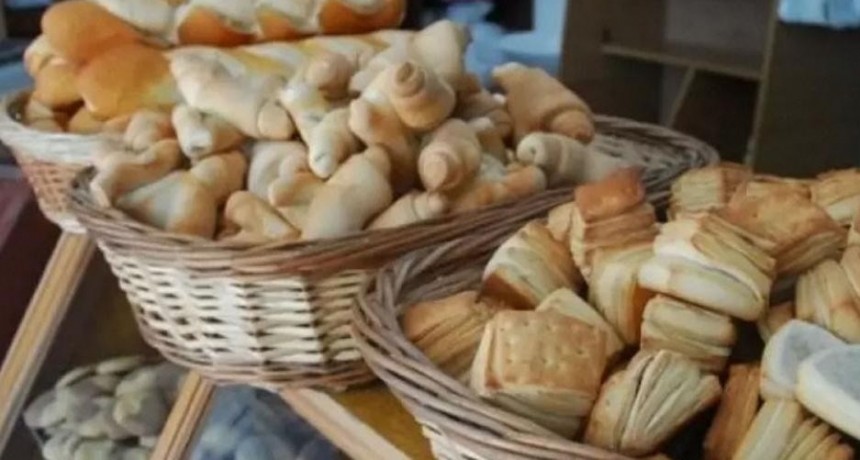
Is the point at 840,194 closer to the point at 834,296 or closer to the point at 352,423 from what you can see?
the point at 834,296

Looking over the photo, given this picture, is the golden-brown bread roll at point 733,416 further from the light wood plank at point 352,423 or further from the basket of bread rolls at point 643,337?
the light wood plank at point 352,423

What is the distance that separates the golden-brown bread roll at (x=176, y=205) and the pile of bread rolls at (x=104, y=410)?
0.28 m

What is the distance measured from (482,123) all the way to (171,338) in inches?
9.7

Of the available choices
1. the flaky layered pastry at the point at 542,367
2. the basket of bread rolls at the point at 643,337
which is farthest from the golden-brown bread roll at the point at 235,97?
the flaky layered pastry at the point at 542,367

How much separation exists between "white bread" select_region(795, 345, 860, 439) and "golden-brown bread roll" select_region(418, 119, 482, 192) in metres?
0.29

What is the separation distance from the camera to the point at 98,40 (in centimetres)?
94

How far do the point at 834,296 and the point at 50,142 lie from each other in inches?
25.1

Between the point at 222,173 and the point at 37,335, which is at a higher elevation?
the point at 222,173

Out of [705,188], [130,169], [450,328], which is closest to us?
[450,328]

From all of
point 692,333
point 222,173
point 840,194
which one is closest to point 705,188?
point 840,194

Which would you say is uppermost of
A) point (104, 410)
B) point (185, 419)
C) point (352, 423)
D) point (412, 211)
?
point (412, 211)

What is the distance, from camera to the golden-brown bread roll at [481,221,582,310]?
584 mm

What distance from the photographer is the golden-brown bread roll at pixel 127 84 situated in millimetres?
907

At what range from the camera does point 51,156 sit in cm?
94
